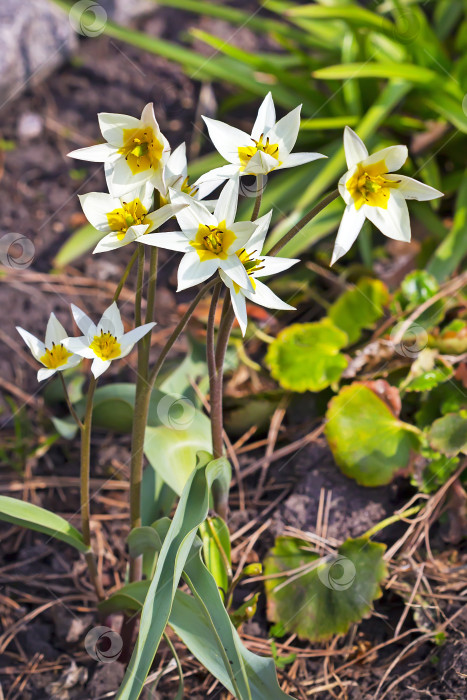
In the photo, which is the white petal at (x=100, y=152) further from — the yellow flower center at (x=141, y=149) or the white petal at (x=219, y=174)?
the white petal at (x=219, y=174)

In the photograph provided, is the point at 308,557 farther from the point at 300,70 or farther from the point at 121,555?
the point at 300,70

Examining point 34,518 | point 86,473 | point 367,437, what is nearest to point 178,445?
point 86,473

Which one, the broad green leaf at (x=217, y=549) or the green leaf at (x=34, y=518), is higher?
the green leaf at (x=34, y=518)

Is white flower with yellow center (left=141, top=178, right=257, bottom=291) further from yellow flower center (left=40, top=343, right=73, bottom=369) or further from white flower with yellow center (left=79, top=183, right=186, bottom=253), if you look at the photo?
yellow flower center (left=40, top=343, right=73, bottom=369)

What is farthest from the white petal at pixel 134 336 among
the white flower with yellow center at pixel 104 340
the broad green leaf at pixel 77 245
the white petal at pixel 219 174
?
the broad green leaf at pixel 77 245

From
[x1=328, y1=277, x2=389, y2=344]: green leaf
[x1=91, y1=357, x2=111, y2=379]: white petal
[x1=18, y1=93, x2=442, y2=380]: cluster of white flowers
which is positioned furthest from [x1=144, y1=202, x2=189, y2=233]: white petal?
[x1=328, y1=277, x2=389, y2=344]: green leaf

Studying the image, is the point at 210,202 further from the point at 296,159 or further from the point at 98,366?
the point at 98,366

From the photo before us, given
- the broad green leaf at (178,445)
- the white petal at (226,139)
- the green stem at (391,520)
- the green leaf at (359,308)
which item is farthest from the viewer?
the green leaf at (359,308)

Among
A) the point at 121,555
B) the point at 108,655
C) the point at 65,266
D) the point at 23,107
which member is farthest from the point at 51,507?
the point at 23,107
